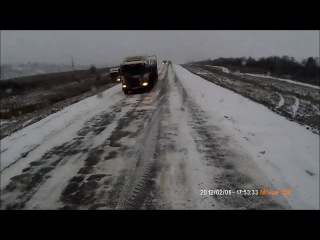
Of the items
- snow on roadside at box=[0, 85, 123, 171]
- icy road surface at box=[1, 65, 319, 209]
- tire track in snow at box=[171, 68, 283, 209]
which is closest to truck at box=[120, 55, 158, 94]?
snow on roadside at box=[0, 85, 123, 171]

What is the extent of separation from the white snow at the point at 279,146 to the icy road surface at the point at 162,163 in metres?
0.02

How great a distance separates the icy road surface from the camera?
4.92 metres

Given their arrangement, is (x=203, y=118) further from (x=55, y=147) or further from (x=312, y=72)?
(x=312, y=72)

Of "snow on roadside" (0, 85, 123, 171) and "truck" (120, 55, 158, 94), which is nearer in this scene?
"snow on roadside" (0, 85, 123, 171)

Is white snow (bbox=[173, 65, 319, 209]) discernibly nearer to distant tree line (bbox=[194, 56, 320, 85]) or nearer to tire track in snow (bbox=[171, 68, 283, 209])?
tire track in snow (bbox=[171, 68, 283, 209])

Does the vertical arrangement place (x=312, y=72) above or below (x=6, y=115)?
above

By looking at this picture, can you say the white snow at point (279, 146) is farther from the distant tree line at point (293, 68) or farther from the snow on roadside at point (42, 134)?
the distant tree line at point (293, 68)

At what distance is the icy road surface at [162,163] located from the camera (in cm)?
492

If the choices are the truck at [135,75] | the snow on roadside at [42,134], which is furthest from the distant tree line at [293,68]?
the snow on roadside at [42,134]

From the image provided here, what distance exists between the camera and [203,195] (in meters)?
4.94

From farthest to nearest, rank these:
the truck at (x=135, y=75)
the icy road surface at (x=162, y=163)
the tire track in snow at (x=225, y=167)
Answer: the truck at (x=135, y=75), the icy road surface at (x=162, y=163), the tire track in snow at (x=225, y=167)

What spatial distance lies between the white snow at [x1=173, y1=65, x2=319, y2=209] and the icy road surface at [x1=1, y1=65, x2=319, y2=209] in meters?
0.02

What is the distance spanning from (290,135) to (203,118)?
133 inches
